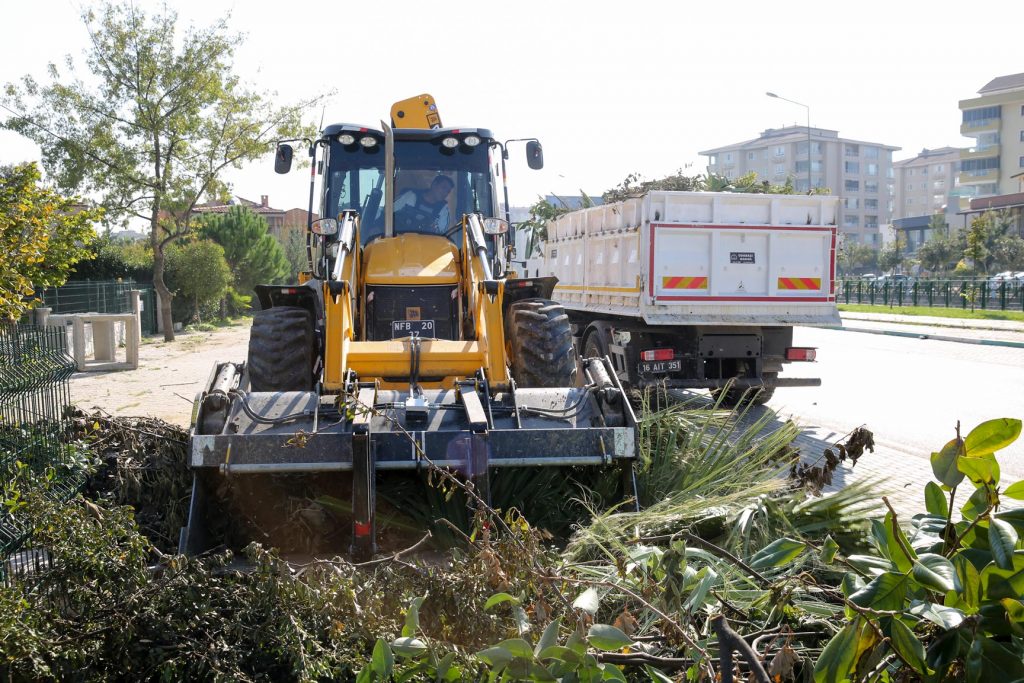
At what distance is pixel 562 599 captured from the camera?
2.44 meters

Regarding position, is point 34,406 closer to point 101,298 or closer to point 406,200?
point 406,200

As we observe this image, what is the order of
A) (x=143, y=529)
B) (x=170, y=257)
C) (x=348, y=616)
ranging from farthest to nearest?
1. (x=170, y=257)
2. (x=143, y=529)
3. (x=348, y=616)

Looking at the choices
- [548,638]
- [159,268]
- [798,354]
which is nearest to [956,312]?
[798,354]

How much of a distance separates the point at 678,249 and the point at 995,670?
977 centimetres

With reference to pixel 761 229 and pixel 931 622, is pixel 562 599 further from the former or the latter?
pixel 761 229

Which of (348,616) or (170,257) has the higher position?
(170,257)

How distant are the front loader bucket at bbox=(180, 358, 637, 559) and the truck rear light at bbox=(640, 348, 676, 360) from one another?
5455 millimetres

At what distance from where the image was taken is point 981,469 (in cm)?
218

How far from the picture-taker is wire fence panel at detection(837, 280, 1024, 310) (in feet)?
107

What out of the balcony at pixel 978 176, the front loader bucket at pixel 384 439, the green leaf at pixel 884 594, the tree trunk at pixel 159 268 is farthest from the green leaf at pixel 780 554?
the balcony at pixel 978 176

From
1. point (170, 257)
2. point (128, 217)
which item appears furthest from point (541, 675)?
point (170, 257)

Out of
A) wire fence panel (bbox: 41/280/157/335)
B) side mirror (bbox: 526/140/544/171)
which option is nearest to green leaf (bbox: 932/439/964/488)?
side mirror (bbox: 526/140/544/171)

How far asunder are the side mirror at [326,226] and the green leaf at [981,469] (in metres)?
6.21

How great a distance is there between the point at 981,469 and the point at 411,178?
21.8ft
